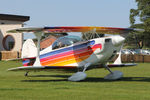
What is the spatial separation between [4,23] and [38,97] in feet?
164

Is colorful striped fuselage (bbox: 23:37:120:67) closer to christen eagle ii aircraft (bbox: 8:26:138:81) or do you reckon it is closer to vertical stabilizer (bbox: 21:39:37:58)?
christen eagle ii aircraft (bbox: 8:26:138:81)

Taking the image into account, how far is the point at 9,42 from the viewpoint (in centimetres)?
5406

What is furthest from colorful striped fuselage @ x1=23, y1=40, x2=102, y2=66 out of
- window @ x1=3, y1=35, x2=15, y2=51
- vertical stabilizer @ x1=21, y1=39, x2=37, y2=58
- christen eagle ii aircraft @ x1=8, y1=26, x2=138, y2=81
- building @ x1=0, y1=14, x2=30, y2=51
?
window @ x1=3, y1=35, x2=15, y2=51

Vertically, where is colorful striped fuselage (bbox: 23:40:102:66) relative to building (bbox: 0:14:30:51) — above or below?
above

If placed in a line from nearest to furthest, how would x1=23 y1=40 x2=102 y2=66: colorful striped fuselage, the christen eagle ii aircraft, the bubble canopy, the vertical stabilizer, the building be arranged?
the christen eagle ii aircraft
x1=23 y1=40 x2=102 y2=66: colorful striped fuselage
the bubble canopy
the vertical stabilizer
the building

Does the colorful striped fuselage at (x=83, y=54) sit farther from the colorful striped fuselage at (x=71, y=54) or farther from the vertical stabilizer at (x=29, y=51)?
the vertical stabilizer at (x=29, y=51)

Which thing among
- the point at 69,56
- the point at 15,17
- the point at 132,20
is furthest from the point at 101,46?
the point at 15,17

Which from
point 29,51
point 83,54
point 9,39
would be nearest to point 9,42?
point 9,39

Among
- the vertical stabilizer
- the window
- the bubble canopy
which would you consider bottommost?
the window

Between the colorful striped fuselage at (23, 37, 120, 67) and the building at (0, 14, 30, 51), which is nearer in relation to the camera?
the colorful striped fuselage at (23, 37, 120, 67)

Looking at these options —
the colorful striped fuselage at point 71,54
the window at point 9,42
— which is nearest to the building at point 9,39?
the window at point 9,42

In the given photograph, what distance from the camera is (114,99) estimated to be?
29.7 feet

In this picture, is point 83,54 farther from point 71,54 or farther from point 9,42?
point 9,42

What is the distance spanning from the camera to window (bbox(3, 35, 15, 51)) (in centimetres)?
5366
